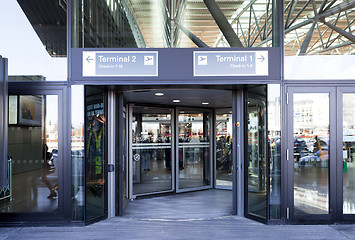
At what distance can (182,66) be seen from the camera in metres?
5.05

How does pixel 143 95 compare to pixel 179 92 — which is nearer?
pixel 179 92

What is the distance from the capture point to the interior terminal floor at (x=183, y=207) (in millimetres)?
5902

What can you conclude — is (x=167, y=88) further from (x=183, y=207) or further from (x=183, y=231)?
(x=183, y=207)

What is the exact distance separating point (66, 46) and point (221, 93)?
310 cm

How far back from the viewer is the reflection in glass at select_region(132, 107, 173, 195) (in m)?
7.96

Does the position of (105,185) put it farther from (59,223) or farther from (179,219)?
(179,219)

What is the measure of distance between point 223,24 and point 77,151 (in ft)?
11.0

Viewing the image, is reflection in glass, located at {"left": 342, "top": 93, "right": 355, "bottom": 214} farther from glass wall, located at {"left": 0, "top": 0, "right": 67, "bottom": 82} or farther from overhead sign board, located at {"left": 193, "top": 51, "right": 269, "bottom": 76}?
glass wall, located at {"left": 0, "top": 0, "right": 67, "bottom": 82}

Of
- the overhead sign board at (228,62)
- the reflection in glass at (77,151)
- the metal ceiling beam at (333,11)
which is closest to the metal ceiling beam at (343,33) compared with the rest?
the metal ceiling beam at (333,11)

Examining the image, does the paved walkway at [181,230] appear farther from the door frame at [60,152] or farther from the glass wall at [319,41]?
the glass wall at [319,41]

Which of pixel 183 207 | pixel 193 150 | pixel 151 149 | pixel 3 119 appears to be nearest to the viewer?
pixel 3 119

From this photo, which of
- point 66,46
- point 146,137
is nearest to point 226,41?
point 66,46

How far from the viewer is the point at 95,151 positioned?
17.7 feet

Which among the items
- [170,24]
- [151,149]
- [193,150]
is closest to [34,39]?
[170,24]
